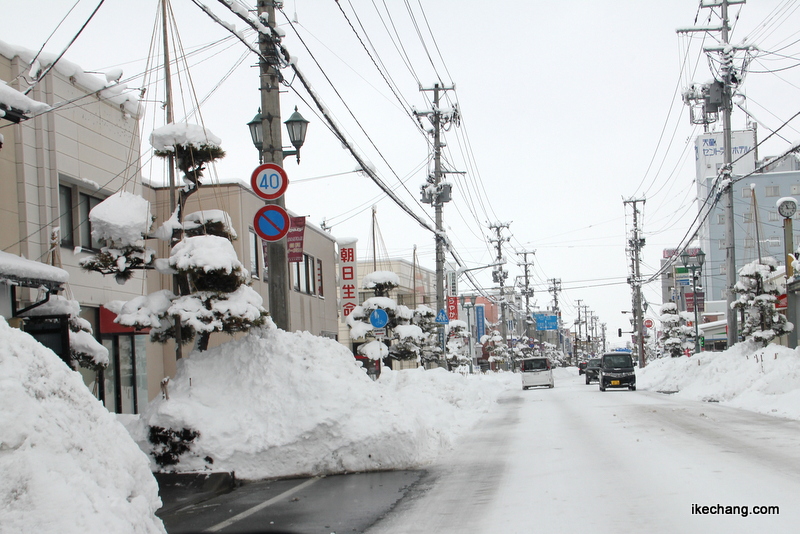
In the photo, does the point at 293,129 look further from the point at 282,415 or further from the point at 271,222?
the point at 282,415

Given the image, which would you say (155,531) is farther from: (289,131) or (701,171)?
(701,171)

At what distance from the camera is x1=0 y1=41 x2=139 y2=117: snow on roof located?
14.4m

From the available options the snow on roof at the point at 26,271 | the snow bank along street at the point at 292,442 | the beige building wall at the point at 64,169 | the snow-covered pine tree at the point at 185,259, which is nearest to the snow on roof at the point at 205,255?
the snow-covered pine tree at the point at 185,259

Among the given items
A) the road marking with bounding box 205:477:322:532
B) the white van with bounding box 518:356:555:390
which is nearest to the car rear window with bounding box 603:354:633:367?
the white van with bounding box 518:356:555:390

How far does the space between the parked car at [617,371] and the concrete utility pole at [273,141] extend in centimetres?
2750

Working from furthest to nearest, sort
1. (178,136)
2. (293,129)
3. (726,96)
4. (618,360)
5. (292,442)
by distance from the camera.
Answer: (618,360), (726,96), (293,129), (178,136), (292,442)

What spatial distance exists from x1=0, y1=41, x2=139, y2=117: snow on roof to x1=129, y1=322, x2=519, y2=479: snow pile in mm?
6212

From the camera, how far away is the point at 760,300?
29219 mm

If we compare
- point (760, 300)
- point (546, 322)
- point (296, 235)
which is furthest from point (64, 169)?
point (546, 322)

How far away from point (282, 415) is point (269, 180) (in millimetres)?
3927

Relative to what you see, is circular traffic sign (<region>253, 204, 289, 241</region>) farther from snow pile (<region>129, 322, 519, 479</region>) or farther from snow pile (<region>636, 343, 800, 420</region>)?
snow pile (<region>636, 343, 800, 420</region>)

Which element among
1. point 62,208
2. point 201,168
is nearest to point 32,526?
point 201,168

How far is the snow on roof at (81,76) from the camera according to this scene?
14.4m

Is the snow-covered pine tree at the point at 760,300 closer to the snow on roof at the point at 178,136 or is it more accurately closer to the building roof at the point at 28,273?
Answer: the snow on roof at the point at 178,136
